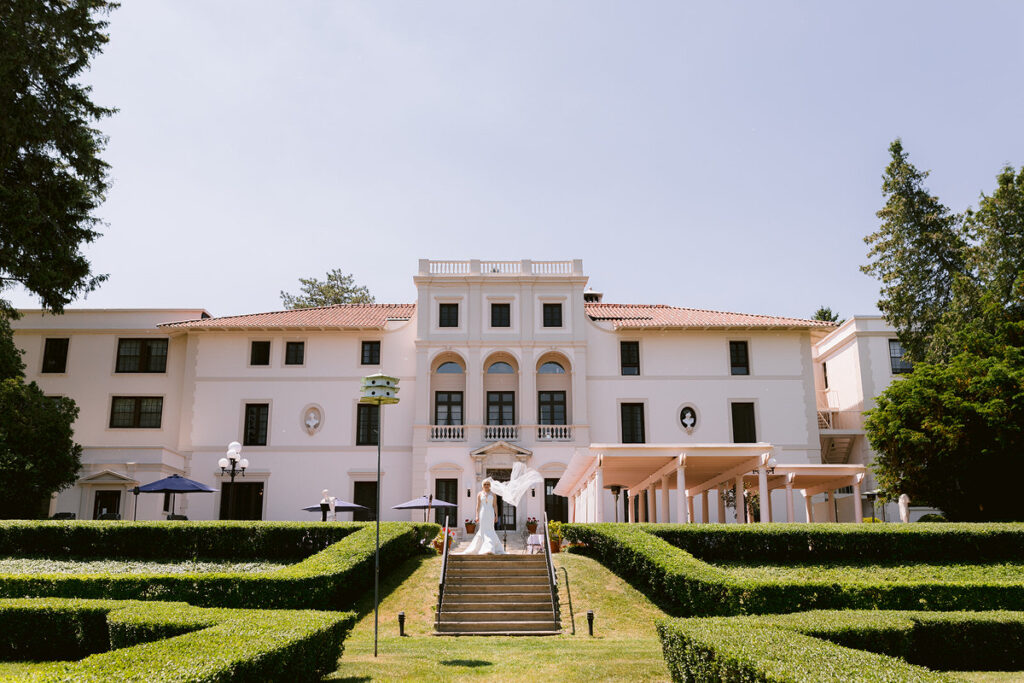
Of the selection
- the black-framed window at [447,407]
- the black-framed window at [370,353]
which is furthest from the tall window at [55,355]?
the black-framed window at [447,407]

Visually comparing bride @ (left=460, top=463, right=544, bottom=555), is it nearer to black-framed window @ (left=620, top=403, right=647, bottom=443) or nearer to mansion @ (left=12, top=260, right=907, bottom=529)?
mansion @ (left=12, top=260, right=907, bottom=529)

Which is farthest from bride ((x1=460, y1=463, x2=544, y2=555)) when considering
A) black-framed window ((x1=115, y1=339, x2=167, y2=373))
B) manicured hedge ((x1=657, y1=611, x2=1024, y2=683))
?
black-framed window ((x1=115, y1=339, x2=167, y2=373))

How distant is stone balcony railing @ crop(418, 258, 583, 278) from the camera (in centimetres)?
3906

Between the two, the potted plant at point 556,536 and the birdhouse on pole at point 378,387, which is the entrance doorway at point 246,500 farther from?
the birdhouse on pole at point 378,387

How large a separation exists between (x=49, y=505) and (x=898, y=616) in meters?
33.6

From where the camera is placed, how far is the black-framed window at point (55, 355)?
3906 centimetres

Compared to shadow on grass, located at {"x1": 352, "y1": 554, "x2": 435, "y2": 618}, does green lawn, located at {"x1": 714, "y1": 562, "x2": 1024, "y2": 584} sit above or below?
A: above

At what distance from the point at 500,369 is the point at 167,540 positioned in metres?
20.3

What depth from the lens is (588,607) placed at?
57.3ft

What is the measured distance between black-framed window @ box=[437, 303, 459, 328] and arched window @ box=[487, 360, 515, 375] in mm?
2654

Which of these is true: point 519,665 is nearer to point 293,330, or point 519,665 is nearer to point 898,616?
point 898,616

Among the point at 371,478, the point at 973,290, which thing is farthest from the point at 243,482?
the point at 973,290

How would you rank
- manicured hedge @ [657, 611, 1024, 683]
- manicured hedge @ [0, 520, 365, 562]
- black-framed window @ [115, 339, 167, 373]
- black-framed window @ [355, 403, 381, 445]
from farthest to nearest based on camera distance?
black-framed window @ [115, 339, 167, 373] < black-framed window @ [355, 403, 381, 445] < manicured hedge @ [0, 520, 365, 562] < manicured hedge @ [657, 611, 1024, 683]

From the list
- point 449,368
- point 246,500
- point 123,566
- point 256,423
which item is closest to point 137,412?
point 256,423
